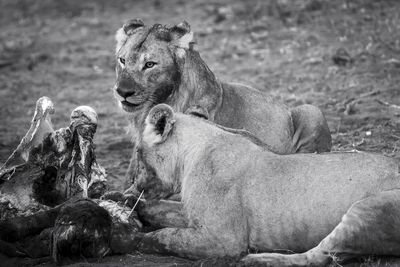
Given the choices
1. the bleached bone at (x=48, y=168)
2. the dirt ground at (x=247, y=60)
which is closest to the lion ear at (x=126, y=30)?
the bleached bone at (x=48, y=168)

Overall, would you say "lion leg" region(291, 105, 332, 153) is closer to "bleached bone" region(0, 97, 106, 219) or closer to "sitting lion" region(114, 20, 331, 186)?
"sitting lion" region(114, 20, 331, 186)

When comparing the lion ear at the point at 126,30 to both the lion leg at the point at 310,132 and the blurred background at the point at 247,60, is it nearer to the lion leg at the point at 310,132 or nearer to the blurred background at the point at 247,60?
the blurred background at the point at 247,60

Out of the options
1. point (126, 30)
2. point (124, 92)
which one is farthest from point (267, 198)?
point (126, 30)

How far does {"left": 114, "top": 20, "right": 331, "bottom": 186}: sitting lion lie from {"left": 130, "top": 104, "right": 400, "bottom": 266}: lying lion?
82 centimetres

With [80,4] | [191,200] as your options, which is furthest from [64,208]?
[80,4]

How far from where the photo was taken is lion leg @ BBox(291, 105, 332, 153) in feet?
24.9

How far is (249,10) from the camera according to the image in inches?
580

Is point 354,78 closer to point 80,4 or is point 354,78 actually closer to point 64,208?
point 64,208

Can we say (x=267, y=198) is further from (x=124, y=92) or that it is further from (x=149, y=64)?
(x=149, y=64)

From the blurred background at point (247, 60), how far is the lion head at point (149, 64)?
1436 millimetres

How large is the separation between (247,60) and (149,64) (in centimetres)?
564

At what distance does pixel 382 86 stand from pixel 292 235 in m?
4.95

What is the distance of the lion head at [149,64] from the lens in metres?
6.82

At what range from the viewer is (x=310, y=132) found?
300 inches
